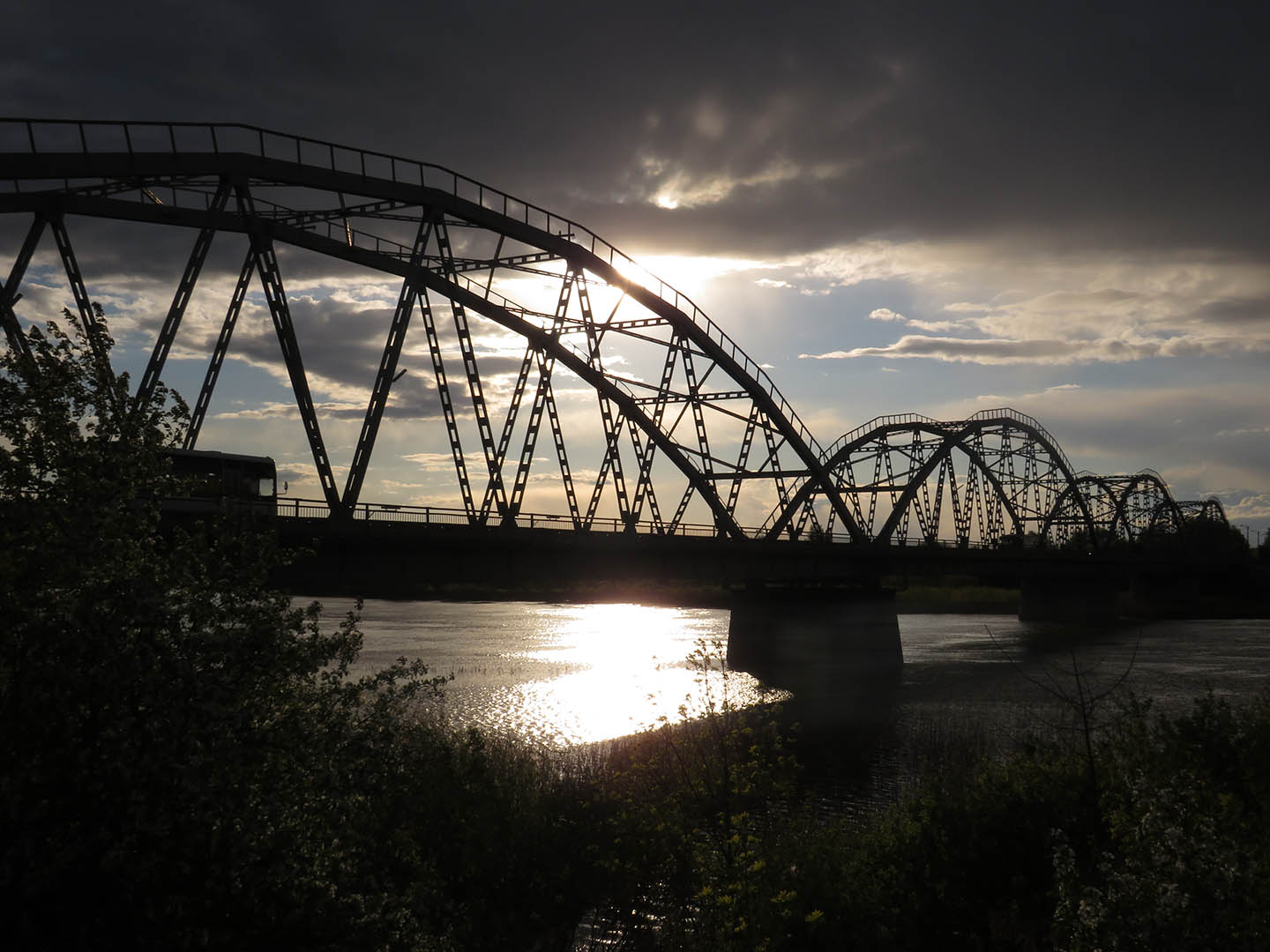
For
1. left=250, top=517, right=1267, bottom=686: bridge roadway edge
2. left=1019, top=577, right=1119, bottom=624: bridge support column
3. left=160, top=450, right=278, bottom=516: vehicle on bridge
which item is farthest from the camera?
left=1019, top=577, right=1119, bottom=624: bridge support column

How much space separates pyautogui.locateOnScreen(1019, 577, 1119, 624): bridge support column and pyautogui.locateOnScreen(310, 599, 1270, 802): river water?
465 centimetres

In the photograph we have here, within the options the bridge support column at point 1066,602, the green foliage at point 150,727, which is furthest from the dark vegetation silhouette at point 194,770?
the bridge support column at point 1066,602

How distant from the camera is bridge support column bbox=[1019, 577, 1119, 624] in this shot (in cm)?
10906

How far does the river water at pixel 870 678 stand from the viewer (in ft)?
117

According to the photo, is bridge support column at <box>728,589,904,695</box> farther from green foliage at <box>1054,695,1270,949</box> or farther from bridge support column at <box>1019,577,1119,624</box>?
bridge support column at <box>1019,577,1119,624</box>

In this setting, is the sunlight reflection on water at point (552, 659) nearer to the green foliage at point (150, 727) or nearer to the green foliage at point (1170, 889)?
the green foliage at point (1170, 889)

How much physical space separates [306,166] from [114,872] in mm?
29838

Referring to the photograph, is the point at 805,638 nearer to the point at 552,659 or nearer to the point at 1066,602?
the point at 552,659

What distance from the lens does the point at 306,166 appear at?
3419cm

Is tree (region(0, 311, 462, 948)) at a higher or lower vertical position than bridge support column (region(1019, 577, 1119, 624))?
higher

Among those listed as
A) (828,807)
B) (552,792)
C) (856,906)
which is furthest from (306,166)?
(856,906)

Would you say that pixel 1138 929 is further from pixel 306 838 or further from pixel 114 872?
pixel 114 872

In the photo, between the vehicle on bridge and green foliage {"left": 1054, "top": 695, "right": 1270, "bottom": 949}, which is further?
the vehicle on bridge

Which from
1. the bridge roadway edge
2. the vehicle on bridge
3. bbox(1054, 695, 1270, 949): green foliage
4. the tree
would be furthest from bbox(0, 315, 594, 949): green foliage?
Answer: the vehicle on bridge
